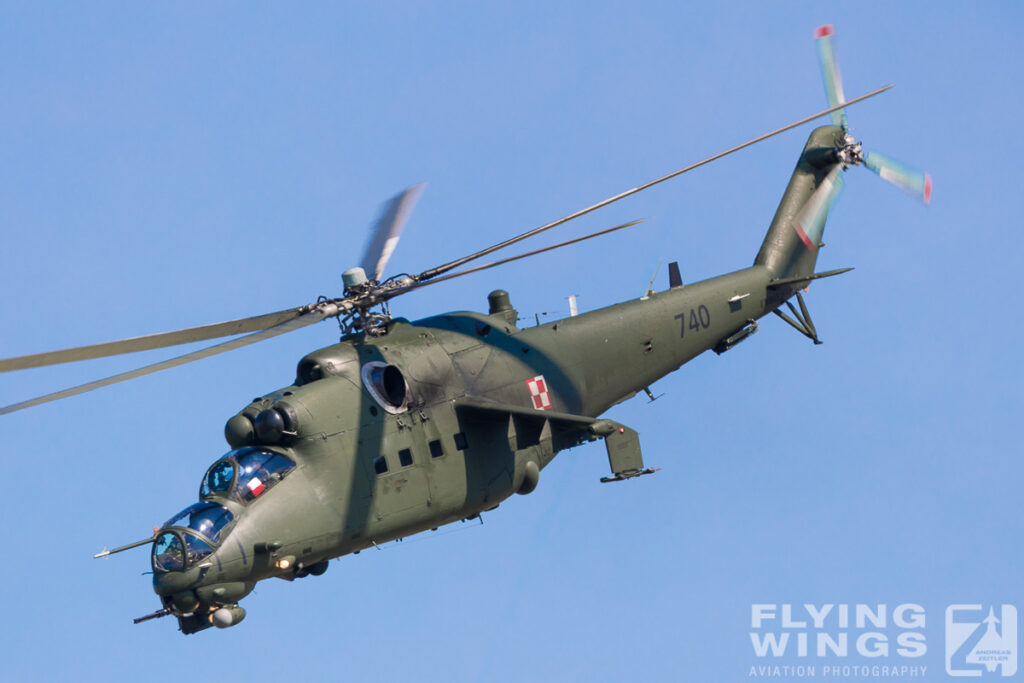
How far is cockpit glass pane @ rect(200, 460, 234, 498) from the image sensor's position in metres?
21.8

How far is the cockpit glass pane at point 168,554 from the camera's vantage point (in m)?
21.0

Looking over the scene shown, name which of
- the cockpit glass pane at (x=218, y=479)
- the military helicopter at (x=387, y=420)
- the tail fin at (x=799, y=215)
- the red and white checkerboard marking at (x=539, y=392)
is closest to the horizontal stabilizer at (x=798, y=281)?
the tail fin at (x=799, y=215)

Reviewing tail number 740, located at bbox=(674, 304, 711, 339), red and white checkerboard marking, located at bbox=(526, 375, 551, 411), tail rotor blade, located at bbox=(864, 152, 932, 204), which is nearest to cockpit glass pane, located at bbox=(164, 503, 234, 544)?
red and white checkerboard marking, located at bbox=(526, 375, 551, 411)

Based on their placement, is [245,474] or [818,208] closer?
[245,474]

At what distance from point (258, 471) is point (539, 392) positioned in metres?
6.26

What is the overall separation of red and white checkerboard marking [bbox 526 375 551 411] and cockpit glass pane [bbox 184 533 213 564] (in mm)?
7287

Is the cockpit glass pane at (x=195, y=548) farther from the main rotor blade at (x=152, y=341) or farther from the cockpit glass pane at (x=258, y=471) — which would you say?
the main rotor blade at (x=152, y=341)

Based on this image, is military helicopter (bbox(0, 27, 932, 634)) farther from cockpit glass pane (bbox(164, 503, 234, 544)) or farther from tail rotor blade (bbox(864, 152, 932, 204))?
tail rotor blade (bbox(864, 152, 932, 204))

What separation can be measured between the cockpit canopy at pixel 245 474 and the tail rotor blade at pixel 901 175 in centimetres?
1636

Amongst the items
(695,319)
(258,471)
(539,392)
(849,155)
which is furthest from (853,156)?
(258,471)

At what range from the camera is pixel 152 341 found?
20.0 meters

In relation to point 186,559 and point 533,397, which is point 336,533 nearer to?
point 186,559

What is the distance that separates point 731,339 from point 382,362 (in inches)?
381

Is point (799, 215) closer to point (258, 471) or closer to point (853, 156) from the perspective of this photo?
point (853, 156)
